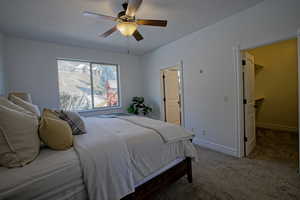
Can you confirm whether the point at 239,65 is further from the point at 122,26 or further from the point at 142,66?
the point at 142,66

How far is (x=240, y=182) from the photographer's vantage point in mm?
1857

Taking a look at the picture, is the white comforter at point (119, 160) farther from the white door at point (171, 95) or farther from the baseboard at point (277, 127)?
the baseboard at point (277, 127)

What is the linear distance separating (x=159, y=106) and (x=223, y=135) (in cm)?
209

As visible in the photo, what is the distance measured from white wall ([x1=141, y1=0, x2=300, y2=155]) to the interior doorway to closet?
0.29 metres

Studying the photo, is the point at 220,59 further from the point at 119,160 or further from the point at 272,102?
the point at 272,102

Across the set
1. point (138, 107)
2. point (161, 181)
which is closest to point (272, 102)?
point (138, 107)

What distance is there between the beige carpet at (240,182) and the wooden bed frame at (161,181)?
7.2 inches

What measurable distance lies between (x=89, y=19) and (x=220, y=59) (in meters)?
2.59

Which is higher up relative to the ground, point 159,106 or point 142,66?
point 142,66

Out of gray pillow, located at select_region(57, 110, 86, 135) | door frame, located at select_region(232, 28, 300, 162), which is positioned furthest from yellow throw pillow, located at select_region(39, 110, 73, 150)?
door frame, located at select_region(232, 28, 300, 162)

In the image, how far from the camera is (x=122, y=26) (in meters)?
1.87

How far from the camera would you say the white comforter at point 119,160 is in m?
1.06

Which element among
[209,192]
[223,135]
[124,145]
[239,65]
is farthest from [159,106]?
[124,145]

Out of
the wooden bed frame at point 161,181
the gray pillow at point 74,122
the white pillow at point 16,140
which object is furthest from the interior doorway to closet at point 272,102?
the white pillow at point 16,140
